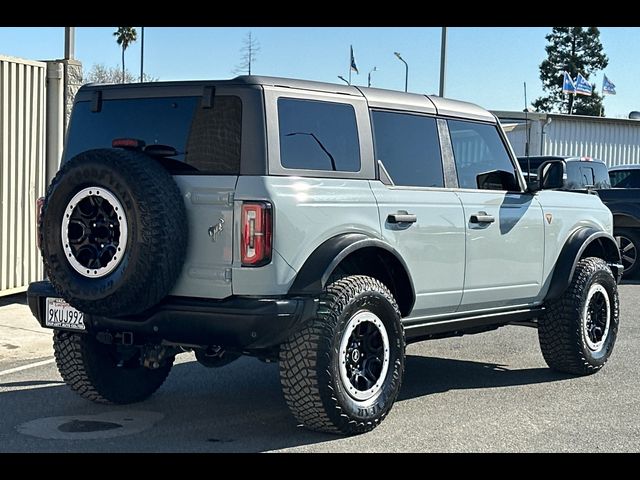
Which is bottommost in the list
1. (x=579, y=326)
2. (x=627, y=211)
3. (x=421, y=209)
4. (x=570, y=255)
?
(x=579, y=326)

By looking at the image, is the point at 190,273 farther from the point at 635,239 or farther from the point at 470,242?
the point at 635,239

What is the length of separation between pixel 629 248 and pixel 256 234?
1079cm

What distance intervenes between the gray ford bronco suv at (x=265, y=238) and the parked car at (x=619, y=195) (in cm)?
858

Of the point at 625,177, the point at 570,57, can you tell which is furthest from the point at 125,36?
the point at 625,177

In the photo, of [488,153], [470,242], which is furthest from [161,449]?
[488,153]

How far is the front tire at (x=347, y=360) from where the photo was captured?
5449 millimetres

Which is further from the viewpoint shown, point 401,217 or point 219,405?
point 219,405

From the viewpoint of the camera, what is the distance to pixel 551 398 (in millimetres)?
6820

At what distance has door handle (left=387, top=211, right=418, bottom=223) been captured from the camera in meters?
6.05

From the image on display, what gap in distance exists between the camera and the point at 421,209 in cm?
632

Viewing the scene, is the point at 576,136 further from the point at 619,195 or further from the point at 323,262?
the point at 323,262

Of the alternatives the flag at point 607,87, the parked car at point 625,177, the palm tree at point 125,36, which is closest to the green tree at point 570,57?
the flag at point 607,87

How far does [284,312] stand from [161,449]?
98 centimetres

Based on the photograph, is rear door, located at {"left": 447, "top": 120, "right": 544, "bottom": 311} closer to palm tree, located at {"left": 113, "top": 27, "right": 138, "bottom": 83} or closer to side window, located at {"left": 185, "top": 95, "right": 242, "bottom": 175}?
side window, located at {"left": 185, "top": 95, "right": 242, "bottom": 175}
